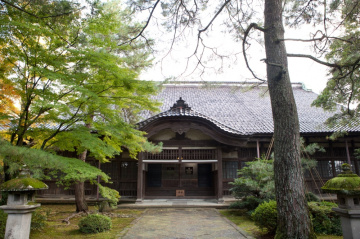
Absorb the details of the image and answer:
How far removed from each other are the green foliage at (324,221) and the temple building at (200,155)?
504 centimetres

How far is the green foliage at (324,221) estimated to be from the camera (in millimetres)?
6391

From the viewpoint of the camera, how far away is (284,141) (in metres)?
4.91

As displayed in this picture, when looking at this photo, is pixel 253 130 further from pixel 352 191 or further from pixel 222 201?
pixel 352 191

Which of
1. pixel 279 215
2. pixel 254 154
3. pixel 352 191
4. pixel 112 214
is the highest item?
pixel 254 154

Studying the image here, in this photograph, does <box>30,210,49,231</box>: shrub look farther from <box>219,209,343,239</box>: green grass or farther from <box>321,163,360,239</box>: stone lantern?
<box>321,163,360,239</box>: stone lantern

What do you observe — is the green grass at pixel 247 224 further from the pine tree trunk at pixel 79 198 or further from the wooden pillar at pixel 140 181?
the pine tree trunk at pixel 79 198

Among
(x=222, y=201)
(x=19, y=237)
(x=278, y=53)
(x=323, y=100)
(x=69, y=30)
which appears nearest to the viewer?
(x=19, y=237)

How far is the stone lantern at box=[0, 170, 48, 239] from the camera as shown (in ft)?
15.8

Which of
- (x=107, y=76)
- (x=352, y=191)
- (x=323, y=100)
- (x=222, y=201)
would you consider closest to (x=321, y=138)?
(x=323, y=100)

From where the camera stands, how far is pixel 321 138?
13.4m

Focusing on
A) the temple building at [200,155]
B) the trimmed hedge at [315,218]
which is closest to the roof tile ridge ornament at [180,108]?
the temple building at [200,155]

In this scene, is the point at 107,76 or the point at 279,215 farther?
the point at 107,76

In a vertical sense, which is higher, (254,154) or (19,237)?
(254,154)

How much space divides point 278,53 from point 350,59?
3237 mm
